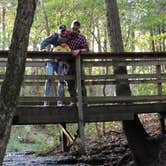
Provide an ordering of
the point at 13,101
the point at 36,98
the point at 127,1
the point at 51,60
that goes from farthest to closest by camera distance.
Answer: the point at 127,1 < the point at 51,60 < the point at 36,98 < the point at 13,101

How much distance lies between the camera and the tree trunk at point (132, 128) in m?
11.8

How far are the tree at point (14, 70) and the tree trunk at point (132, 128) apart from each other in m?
5.27

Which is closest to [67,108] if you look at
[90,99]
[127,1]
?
[90,99]

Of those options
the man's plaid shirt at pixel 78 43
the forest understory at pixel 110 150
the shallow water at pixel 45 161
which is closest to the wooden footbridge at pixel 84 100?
the man's plaid shirt at pixel 78 43

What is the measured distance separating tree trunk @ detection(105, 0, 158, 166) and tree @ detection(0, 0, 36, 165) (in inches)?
207

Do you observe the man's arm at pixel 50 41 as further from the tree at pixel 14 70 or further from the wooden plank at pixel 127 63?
the tree at pixel 14 70

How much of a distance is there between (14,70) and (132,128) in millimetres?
6341

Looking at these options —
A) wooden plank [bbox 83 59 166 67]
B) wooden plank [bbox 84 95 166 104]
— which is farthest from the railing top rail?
wooden plank [bbox 84 95 166 104]

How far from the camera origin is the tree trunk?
11750 mm

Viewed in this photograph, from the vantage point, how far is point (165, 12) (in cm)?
2069

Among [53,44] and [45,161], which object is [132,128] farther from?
[45,161]

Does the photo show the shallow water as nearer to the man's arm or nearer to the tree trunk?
the tree trunk

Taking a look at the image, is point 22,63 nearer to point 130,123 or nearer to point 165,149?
point 165,149

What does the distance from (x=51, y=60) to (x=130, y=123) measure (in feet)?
9.33
